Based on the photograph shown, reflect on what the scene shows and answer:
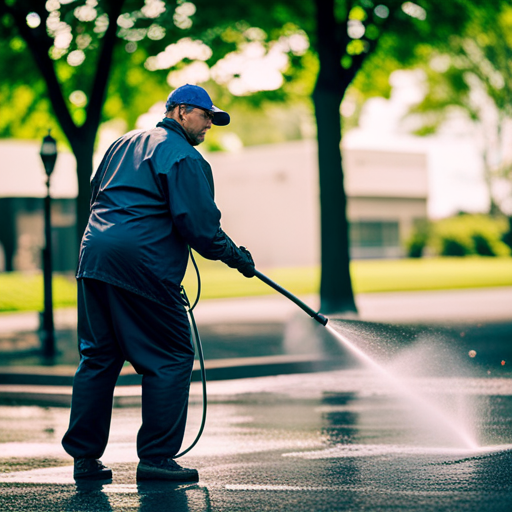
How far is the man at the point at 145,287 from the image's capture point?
4.46 meters

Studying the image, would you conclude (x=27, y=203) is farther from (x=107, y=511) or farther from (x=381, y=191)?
(x=107, y=511)

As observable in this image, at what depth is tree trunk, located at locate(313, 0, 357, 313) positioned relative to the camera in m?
15.4

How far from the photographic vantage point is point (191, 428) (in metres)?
6.39

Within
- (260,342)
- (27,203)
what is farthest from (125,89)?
(27,203)

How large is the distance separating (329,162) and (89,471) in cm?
1128

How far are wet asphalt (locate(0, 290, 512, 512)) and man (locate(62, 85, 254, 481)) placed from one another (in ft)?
0.79

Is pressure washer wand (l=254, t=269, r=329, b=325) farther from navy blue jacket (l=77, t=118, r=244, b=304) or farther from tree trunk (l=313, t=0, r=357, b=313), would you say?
tree trunk (l=313, t=0, r=357, b=313)

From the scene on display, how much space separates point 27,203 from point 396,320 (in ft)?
84.4

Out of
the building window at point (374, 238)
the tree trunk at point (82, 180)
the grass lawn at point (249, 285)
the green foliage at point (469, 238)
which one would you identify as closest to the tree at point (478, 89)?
the green foliage at point (469, 238)

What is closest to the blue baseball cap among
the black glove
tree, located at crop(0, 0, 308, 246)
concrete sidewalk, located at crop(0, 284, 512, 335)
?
the black glove

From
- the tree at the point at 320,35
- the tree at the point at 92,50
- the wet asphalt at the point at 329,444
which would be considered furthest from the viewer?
the tree at the point at 320,35

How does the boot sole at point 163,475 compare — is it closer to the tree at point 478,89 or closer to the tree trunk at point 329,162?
the tree trunk at point 329,162

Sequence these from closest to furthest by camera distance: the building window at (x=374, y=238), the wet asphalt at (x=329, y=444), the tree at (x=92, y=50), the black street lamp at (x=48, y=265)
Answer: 1. the wet asphalt at (x=329, y=444)
2. the black street lamp at (x=48, y=265)
3. the tree at (x=92, y=50)
4. the building window at (x=374, y=238)

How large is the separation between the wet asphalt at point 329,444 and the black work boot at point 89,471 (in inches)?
2.8
